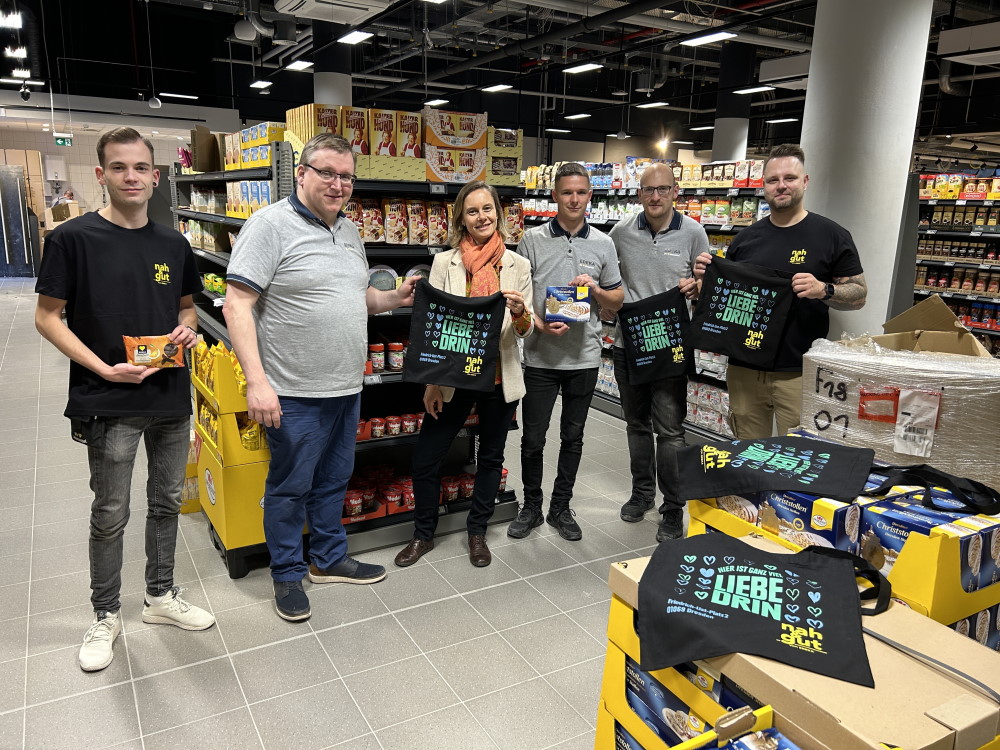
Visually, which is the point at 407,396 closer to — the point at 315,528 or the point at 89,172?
the point at 315,528

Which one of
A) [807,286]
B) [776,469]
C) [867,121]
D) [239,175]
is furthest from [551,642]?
[867,121]

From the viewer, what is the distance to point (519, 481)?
500 cm

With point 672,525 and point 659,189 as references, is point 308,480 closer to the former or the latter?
point 672,525

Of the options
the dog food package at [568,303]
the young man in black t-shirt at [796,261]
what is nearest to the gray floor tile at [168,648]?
the dog food package at [568,303]

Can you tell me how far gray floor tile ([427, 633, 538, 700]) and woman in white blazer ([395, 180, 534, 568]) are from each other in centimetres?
70

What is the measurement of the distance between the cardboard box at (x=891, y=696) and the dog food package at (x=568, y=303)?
215 cm

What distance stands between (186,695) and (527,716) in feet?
4.20

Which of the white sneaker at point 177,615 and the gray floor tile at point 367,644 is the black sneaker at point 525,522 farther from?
the white sneaker at point 177,615

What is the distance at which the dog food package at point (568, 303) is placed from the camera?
3422 millimetres

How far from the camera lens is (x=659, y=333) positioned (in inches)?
148

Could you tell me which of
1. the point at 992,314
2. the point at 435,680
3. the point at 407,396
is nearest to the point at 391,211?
the point at 407,396

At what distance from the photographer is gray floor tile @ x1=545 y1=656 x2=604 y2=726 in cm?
265

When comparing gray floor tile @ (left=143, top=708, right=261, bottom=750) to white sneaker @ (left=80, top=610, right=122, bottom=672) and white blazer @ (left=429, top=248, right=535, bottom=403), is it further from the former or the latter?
white blazer @ (left=429, top=248, right=535, bottom=403)

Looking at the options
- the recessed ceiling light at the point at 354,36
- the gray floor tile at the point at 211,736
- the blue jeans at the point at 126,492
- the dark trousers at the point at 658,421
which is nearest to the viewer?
the gray floor tile at the point at 211,736
